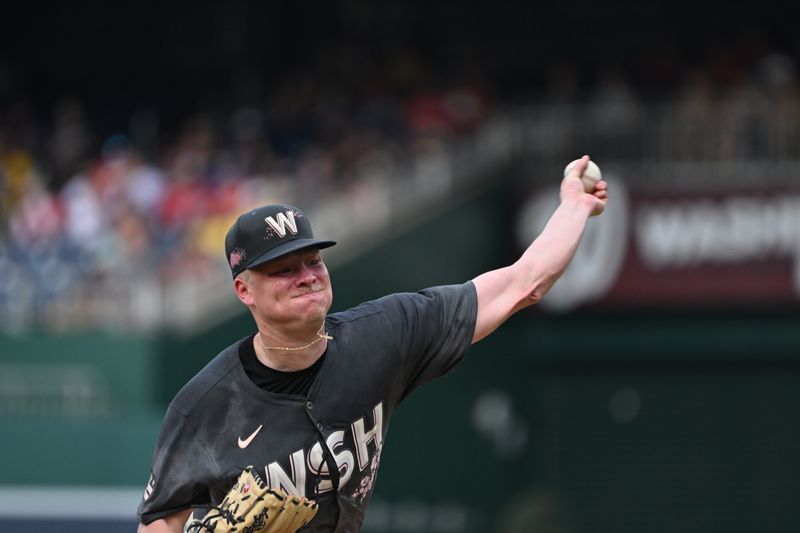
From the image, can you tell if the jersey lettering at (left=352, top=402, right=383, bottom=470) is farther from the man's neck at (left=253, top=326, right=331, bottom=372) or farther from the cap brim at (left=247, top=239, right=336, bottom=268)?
the cap brim at (left=247, top=239, right=336, bottom=268)

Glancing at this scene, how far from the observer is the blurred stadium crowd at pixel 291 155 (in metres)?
14.1

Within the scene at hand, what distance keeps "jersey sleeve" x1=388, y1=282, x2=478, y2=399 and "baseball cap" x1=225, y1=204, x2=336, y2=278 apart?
0.42 m

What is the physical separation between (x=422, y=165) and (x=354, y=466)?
10336 millimetres

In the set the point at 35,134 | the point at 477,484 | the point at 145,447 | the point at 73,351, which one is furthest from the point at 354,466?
the point at 35,134

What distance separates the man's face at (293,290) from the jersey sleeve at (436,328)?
0.35 metres

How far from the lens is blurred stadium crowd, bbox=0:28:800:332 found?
14.1 meters

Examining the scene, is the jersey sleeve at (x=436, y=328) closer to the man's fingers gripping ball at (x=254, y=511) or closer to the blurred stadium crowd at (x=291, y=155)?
the man's fingers gripping ball at (x=254, y=511)

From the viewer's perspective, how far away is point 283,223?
15.2ft

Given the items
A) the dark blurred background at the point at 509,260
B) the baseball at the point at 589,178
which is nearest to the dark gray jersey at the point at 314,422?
the baseball at the point at 589,178

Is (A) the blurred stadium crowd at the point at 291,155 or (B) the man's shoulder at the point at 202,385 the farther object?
(A) the blurred stadium crowd at the point at 291,155

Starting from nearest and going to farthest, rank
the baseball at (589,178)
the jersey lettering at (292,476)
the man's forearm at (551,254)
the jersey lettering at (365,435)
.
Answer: the jersey lettering at (292,476)
the jersey lettering at (365,435)
the man's forearm at (551,254)
the baseball at (589,178)

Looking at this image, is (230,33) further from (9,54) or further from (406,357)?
(406,357)

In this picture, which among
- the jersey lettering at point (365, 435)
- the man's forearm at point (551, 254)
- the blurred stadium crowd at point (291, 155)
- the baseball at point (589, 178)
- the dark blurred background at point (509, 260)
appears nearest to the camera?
the jersey lettering at point (365, 435)

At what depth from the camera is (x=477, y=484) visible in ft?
51.4
